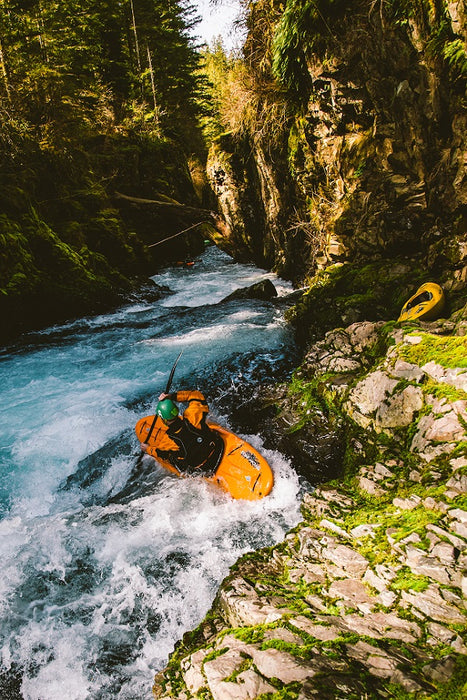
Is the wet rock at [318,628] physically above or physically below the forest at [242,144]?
below

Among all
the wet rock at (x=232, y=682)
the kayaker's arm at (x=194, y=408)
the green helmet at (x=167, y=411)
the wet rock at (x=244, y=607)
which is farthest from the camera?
the kayaker's arm at (x=194, y=408)

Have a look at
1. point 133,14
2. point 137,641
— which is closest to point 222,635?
point 137,641

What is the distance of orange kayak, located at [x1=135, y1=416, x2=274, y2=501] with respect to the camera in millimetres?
4238

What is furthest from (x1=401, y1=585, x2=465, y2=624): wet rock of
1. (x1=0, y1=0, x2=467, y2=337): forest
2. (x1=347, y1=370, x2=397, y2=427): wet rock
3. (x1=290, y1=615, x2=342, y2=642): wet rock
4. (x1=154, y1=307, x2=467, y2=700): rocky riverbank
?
(x1=0, y1=0, x2=467, y2=337): forest

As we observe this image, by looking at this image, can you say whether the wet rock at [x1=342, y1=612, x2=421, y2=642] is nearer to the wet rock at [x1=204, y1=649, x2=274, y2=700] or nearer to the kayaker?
the wet rock at [x1=204, y1=649, x2=274, y2=700]

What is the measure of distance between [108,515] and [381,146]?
7.61 metres

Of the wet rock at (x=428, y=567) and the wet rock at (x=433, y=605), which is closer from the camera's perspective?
the wet rock at (x=433, y=605)

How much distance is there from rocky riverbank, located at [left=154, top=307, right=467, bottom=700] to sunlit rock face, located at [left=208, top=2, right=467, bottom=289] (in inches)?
93.7

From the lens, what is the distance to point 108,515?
14.0 ft

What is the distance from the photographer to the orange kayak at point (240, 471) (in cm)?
424

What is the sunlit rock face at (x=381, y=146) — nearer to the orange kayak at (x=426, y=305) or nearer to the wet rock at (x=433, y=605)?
the orange kayak at (x=426, y=305)

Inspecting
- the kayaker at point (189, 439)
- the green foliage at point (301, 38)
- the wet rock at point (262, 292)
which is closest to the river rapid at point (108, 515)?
the kayaker at point (189, 439)

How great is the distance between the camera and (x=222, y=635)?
2199 mm

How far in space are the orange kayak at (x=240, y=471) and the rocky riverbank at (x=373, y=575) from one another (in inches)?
33.1
